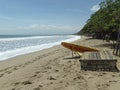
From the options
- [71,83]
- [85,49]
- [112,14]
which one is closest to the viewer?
[71,83]

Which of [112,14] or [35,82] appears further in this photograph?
[112,14]

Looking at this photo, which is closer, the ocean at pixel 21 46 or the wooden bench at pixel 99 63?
the wooden bench at pixel 99 63

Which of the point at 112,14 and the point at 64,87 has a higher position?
the point at 112,14

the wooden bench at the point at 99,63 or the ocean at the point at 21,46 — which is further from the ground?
the wooden bench at the point at 99,63

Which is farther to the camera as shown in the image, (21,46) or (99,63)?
(21,46)

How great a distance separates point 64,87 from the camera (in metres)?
6.80

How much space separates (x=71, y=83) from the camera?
7199 mm

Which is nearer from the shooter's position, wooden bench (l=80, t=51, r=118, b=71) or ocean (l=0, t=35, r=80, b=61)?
wooden bench (l=80, t=51, r=118, b=71)

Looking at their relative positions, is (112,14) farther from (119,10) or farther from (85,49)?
(85,49)

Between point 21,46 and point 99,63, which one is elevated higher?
point 99,63

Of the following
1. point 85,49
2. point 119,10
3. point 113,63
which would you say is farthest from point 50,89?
point 119,10

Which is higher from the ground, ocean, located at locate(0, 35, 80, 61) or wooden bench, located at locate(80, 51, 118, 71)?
wooden bench, located at locate(80, 51, 118, 71)

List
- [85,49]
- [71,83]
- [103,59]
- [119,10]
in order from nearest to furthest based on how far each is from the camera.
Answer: [71,83] < [103,59] < [85,49] < [119,10]

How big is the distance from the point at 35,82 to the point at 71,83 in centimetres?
120
